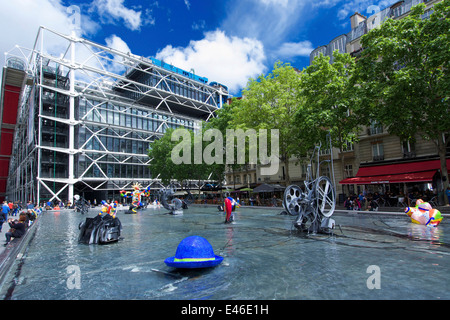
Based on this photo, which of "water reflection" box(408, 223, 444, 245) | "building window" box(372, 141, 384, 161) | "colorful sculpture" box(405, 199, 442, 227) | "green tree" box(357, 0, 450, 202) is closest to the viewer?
"water reflection" box(408, 223, 444, 245)

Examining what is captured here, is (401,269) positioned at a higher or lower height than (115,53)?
lower

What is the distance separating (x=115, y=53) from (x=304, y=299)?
211 ft

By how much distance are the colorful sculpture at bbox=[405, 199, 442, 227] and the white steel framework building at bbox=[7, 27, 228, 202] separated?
43.4m

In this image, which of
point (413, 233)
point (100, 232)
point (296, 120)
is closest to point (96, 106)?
point (296, 120)

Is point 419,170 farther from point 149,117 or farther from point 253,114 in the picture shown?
point 149,117

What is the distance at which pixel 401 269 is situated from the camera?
18.8 feet

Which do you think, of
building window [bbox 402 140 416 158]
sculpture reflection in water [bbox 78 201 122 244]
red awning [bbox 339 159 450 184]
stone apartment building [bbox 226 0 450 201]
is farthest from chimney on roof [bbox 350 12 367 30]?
sculpture reflection in water [bbox 78 201 122 244]

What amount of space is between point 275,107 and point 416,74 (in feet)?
46.3

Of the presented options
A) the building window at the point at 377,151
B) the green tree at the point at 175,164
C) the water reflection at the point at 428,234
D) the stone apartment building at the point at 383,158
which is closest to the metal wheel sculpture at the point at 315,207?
the water reflection at the point at 428,234

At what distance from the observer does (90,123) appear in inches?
2195

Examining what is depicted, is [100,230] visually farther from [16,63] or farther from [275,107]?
[16,63]

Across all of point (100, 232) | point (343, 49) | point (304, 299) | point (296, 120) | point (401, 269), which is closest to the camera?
point (304, 299)

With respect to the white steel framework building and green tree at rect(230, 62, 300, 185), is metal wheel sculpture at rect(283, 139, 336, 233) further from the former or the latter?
the white steel framework building

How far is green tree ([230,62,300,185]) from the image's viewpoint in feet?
99.0
